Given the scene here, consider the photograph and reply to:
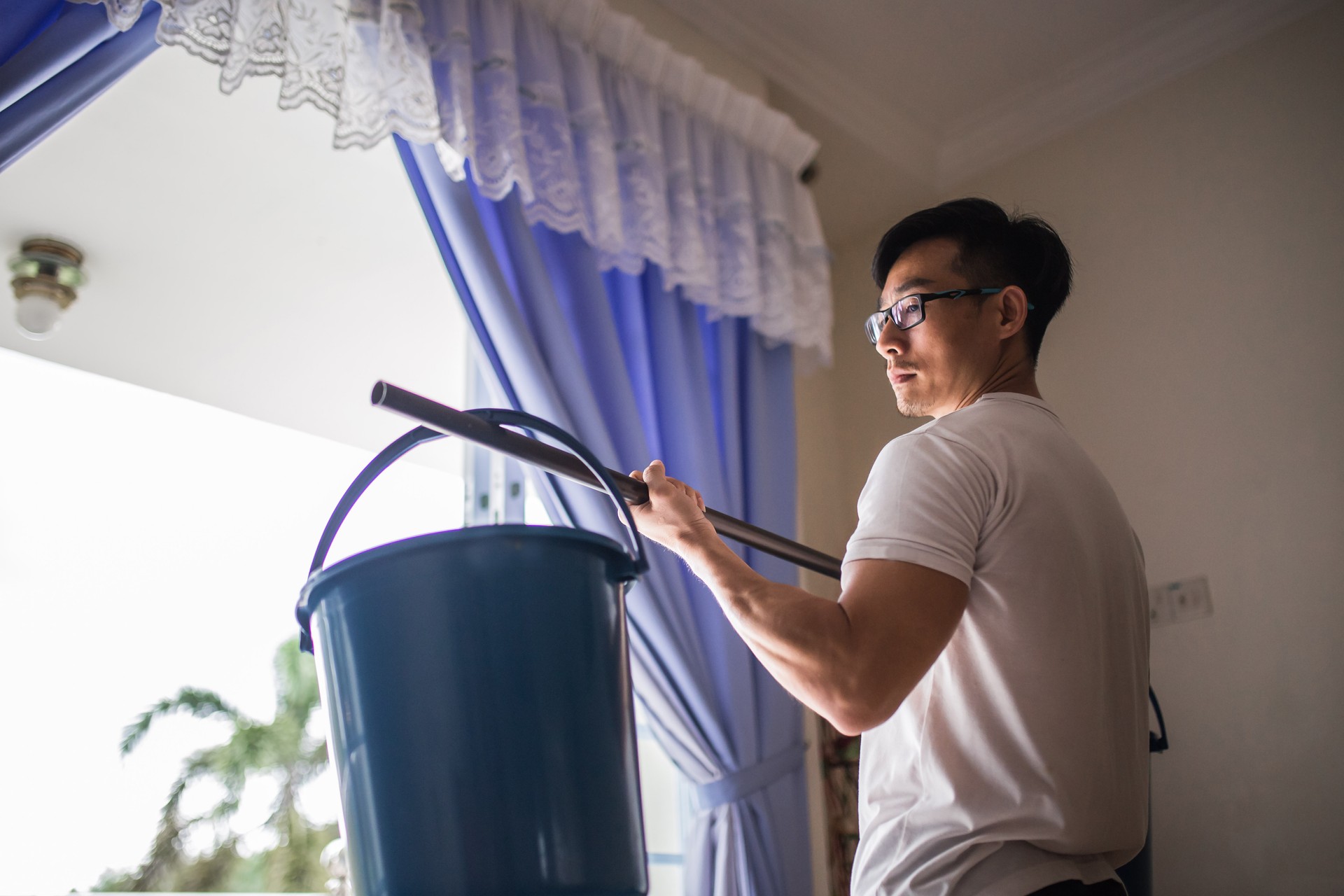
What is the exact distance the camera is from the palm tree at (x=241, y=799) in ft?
21.4

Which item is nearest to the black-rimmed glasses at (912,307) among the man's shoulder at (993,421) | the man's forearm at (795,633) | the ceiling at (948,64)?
the man's shoulder at (993,421)

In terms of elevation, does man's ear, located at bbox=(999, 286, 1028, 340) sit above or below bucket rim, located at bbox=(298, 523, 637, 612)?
above

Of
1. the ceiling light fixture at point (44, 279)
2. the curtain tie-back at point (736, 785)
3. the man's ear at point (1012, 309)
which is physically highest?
the ceiling light fixture at point (44, 279)

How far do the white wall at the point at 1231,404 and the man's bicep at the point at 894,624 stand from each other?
1776 mm

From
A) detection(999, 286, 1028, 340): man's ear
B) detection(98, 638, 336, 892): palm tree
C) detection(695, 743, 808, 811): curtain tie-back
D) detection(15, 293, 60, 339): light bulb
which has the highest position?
detection(15, 293, 60, 339): light bulb

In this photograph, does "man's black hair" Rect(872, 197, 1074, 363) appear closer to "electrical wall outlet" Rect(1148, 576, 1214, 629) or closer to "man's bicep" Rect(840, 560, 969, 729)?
"man's bicep" Rect(840, 560, 969, 729)

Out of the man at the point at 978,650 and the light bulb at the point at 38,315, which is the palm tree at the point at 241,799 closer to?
the light bulb at the point at 38,315

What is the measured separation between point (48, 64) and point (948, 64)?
2.29m

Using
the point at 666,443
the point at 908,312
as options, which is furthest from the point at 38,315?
the point at 908,312

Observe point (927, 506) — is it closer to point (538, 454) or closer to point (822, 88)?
point (538, 454)

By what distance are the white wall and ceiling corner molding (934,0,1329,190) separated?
0.05 meters

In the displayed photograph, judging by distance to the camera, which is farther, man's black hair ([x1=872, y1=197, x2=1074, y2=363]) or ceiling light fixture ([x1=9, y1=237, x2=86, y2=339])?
ceiling light fixture ([x1=9, y1=237, x2=86, y2=339])

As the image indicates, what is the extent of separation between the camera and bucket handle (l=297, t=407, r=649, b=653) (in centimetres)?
89

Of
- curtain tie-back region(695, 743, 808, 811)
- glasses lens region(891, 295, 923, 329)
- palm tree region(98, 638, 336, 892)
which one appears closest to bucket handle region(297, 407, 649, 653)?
glasses lens region(891, 295, 923, 329)
